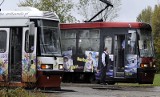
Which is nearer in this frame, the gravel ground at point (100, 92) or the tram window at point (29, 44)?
the gravel ground at point (100, 92)

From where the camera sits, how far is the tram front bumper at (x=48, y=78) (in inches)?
750

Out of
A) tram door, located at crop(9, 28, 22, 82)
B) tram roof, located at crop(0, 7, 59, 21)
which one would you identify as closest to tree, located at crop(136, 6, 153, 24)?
tram roof, located at crop(0, 7, 59, 21)

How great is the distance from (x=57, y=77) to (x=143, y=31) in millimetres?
8357

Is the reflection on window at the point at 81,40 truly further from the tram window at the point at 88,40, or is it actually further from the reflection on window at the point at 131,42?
the reflection on window at the point at 131,42

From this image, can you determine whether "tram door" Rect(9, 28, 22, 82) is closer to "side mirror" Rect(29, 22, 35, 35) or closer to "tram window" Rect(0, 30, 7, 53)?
"tram window" Rect(0, 30, 7, 53)

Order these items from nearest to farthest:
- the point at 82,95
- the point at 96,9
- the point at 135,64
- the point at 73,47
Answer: the point at 82,95, the point at 135,64, the point at 73,47, the point at 96,9

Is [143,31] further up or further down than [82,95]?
further up

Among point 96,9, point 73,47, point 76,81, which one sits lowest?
point 76,81

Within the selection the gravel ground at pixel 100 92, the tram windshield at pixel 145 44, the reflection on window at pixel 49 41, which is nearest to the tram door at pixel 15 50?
the reflection on window at pixel 49 41

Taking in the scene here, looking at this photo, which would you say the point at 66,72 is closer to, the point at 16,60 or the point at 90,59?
the point at 90,59

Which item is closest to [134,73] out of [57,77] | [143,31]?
[143,31]

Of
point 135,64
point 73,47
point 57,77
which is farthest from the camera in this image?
point 73,47

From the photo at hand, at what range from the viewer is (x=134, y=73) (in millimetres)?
25953

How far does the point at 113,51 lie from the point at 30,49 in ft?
26.5
